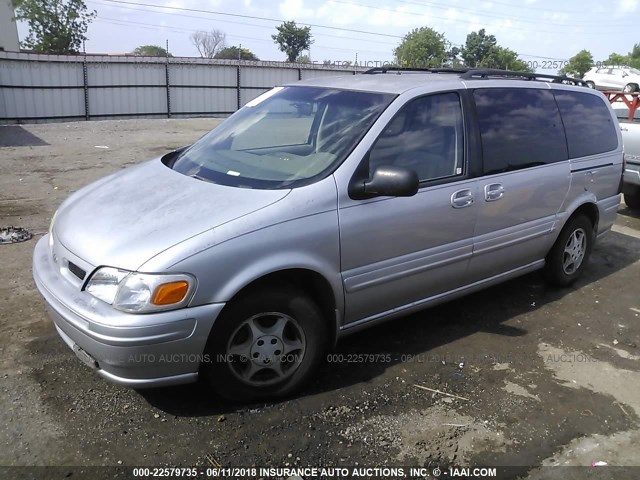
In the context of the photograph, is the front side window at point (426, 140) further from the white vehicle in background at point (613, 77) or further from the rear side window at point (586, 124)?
the white vehicle in background at point (613, 77)

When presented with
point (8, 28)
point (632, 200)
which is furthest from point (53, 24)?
point (632, 200)

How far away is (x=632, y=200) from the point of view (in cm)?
833

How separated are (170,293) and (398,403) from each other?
58.5 inches

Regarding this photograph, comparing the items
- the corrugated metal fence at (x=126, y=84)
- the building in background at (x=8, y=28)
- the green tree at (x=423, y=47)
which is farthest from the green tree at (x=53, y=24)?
the green tree at (x=423, y=47)

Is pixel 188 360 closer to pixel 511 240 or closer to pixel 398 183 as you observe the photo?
pixel 398 183

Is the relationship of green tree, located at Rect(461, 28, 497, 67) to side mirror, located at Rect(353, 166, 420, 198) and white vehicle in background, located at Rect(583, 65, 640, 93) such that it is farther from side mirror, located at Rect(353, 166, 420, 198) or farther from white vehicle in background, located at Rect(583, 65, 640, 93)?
side mirror, located at Rect(353, 166, 420, 198)

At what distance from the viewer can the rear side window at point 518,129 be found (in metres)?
4.02

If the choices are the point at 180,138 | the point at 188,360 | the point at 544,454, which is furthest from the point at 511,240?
the point at 180,138

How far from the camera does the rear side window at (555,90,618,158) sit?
474 centimetres

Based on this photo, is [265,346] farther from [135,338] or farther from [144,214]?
[144,214]

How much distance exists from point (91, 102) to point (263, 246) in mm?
18628

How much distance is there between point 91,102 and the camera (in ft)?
63.0

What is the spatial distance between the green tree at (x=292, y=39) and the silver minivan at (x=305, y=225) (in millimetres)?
85526

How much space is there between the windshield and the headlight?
809 mm
